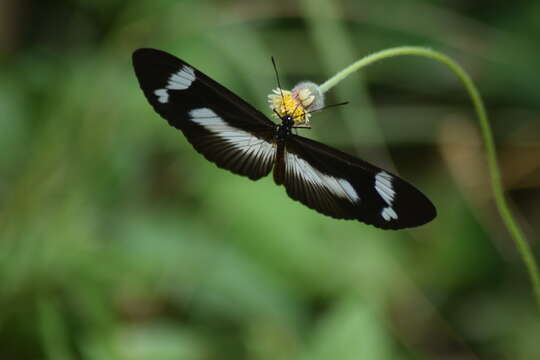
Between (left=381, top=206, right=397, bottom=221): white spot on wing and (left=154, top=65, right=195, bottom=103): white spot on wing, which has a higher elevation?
(left=154, top=65, right=195, bottom=103): white spot on wing

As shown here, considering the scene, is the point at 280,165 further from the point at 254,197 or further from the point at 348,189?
the point at 254,197

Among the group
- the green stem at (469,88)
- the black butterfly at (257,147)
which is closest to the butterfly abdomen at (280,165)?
the black butterfly at (257,147)

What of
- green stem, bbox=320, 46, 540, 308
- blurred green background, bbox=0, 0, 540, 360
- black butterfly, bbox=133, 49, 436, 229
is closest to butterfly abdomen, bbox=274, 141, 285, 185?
black butterfly, bbox=133, 49, 436, 229

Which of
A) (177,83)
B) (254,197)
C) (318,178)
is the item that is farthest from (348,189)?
(254,197)

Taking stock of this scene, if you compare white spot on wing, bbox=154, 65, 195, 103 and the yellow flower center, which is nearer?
white spot on wing, bbox=154, 65, 195, 103

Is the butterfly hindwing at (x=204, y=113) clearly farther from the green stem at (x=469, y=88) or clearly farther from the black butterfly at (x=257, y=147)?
the green stem at (x=469, y=88)

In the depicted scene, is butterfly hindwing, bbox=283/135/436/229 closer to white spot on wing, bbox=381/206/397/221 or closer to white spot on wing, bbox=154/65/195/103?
white spot on wing, bbox=381/206/397/221
